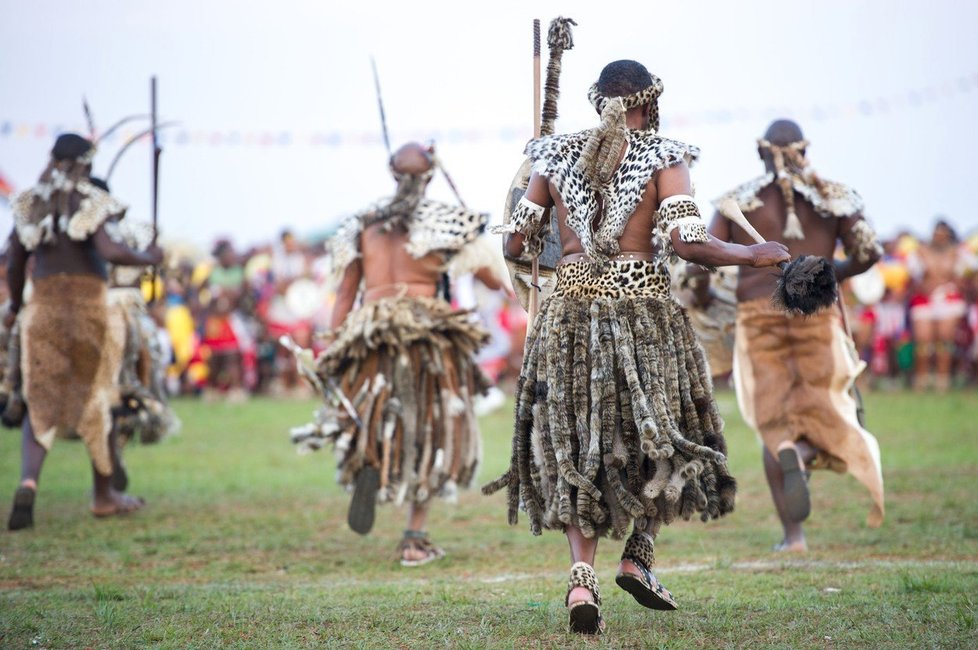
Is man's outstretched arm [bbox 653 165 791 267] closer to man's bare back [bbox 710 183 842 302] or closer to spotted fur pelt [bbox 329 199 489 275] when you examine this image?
man's bare back [bbox 710 183 842 302]

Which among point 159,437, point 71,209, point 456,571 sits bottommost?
point 456,571

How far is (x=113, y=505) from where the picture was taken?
9328 millimetres

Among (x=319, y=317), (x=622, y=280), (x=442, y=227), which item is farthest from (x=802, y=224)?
(x=319, y=317)

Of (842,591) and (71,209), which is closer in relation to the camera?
(842,591)

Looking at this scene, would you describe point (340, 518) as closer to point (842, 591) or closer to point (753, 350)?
point (753, 350)

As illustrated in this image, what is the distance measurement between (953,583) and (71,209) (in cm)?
601

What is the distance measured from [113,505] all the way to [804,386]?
501cm

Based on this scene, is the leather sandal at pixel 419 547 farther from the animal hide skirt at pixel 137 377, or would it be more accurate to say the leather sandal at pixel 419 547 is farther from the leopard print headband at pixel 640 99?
the leopard print headband at pixel 640 99

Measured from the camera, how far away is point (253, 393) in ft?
71.5

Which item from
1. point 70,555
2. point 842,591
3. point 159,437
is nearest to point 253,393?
point 159,437

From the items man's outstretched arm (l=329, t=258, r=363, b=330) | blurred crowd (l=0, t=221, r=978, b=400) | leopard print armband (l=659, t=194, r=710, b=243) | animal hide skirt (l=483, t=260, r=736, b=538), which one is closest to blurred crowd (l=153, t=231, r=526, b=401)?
blurred crowd (l=0, t=221, r=978, b=400)

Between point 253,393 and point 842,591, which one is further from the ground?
point 253,393

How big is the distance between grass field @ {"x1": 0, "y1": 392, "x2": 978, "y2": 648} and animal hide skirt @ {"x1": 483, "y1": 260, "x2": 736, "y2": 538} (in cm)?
50

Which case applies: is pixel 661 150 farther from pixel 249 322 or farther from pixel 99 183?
pixel 249 322
